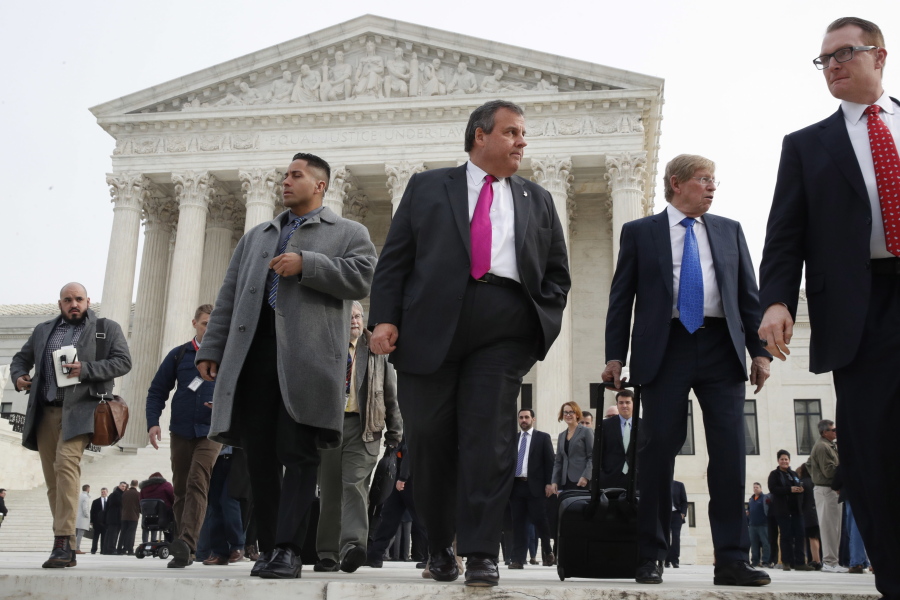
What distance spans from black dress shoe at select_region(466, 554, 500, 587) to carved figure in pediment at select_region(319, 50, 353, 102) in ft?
105

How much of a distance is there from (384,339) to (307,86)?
31.8 meters

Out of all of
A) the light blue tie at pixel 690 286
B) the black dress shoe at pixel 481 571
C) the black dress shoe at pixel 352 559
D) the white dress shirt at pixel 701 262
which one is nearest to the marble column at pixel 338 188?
the black dress shoe at pixel 352 559

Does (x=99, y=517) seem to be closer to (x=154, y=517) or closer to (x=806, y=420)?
(x=154, y=517)

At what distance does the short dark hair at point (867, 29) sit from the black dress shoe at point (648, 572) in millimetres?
3180

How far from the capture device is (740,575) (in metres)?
5.20

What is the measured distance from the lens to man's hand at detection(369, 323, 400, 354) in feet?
16.4

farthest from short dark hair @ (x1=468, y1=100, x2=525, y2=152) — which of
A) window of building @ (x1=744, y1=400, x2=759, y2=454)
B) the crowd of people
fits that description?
window of building @ (x1=744, y1=400, x2=759, y2=454)

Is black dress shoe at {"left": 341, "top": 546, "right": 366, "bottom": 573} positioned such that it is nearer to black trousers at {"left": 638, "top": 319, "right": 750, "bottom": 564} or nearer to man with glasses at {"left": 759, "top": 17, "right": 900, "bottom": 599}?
black trousers at {"left": 638, "top": 319, "right": 750, "bottom": 564}

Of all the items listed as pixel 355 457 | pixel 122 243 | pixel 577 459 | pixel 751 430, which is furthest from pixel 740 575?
pixel 751 430

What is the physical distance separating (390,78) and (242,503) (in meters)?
26.3

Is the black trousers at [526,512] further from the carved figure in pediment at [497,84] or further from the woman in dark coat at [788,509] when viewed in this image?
the carved figure in pediment at [497,84]

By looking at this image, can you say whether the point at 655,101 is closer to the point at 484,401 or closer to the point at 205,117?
the point at 205,117

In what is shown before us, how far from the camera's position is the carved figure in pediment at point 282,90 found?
35.2 meters

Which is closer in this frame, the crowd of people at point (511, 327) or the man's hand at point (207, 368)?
the crowd of people at point (511, 327)
